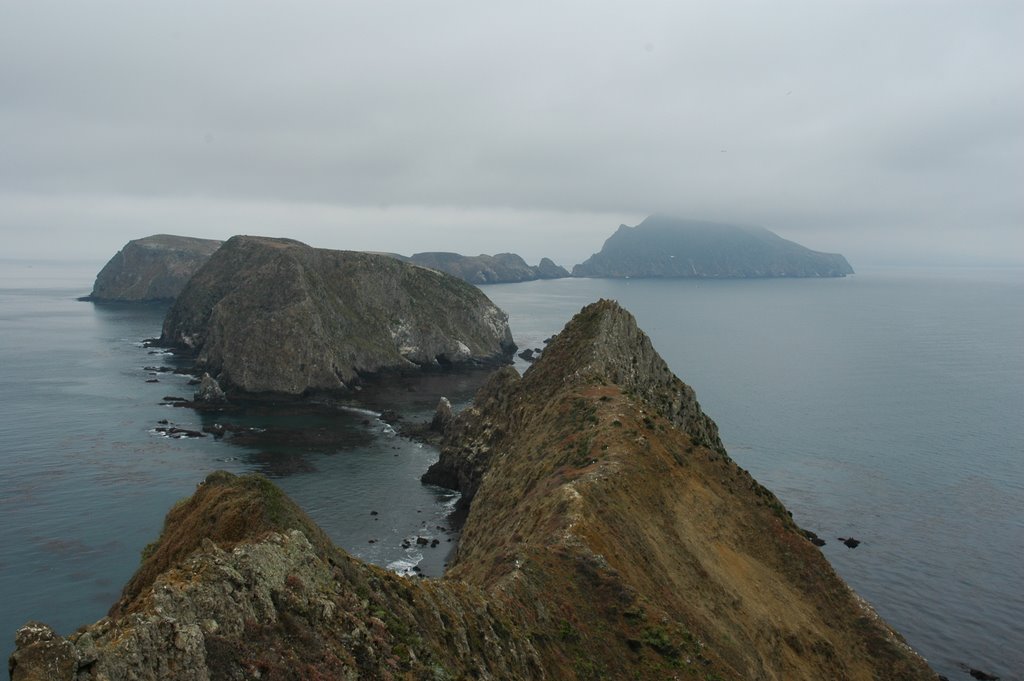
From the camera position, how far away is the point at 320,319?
145 metres

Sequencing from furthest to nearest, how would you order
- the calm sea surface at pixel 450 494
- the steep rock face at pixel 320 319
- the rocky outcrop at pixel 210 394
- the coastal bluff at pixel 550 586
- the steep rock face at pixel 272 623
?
the steep rock face at pixel 320 319 < the rocky outcrop at pixel 210 394 < the calm sea surface at pixel 450 494 < the coastal bluff at pixel 550 586 < the steep rock face at pixel 272 623

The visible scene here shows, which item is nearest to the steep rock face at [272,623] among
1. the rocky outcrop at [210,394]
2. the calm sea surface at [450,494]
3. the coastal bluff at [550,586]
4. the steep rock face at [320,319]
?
the coastal bluff at [550,586]

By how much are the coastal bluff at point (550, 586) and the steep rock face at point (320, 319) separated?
76062 mm

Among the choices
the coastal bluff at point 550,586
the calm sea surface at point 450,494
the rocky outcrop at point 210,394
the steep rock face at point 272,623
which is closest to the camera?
the steep rock face at point 272,623

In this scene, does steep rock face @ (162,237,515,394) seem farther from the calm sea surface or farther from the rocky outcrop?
the calm sea surface

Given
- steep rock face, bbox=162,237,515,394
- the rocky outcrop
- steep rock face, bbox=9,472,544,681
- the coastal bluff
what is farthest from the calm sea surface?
steep rock face, bbox=9,472,544,681

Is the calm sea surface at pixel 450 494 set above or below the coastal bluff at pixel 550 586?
below

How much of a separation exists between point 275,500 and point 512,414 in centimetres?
4902

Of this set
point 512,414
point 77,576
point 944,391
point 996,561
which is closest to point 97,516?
point 77,576

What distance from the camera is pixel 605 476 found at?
4612 centimetres

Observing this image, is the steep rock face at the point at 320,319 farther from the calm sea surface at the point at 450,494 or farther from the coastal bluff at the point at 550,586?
the coastal bluff at the point at 550,586

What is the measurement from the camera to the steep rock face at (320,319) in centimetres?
13700

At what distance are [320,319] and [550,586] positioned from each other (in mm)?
121152

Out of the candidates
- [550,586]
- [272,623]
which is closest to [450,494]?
[550,586]
